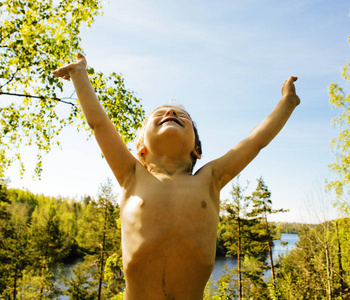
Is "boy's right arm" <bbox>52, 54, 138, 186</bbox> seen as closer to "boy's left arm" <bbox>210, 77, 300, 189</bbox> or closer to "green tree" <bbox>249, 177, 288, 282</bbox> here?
"boy's left arm" <bbox>210, 77, 300, 189</bbox>

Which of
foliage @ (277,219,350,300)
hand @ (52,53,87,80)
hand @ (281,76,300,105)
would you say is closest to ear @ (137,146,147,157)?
hand @ (52,53,87,80)

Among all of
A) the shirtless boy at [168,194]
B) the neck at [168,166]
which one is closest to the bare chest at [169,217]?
the shirtless boy at [168,194]

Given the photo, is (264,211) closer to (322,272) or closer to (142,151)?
(322,272)

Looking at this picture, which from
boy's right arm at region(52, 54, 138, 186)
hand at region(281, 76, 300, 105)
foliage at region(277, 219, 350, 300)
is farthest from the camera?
foliage at region(277, 219, 350, 300)

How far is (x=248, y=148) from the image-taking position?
166 centimetres

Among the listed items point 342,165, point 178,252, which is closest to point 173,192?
point 178,252

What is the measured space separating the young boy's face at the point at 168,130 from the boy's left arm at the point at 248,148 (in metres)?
0.23

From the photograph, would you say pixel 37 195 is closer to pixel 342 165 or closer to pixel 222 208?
pixel 222 208

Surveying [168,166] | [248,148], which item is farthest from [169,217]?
[248,148]

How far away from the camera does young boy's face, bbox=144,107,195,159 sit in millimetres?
1597

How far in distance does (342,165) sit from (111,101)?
11.2m

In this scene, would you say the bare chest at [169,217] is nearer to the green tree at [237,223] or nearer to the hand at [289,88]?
the hand at [289,88]

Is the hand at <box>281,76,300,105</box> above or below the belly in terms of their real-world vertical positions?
above

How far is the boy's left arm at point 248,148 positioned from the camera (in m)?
1.65
